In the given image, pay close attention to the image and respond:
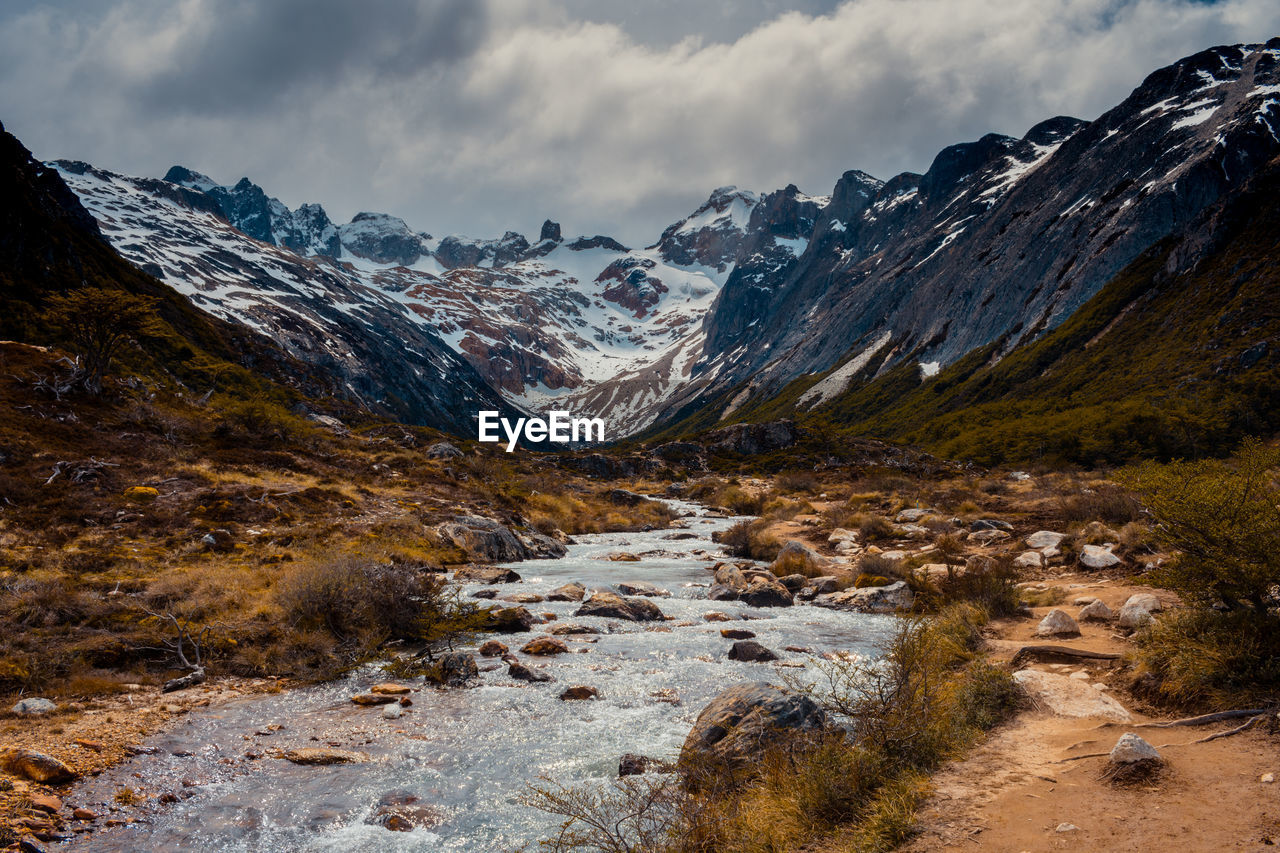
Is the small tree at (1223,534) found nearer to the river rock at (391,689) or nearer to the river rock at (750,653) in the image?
the river rock at (750,653)

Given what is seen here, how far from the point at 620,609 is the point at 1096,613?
12198 mm

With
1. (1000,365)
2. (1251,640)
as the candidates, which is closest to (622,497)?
(1251,640)

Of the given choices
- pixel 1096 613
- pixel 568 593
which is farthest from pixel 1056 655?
pixel 568 593

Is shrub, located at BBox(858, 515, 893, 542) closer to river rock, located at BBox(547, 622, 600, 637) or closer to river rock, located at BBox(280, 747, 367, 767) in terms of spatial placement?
river rock, located at BBox(547, 622, 600, 637)

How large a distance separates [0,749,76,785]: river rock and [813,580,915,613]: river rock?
59.2 feet

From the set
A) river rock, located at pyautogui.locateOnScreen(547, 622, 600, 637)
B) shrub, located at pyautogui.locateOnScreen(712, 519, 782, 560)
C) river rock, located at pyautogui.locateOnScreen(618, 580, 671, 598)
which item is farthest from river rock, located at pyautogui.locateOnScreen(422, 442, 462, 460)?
river rock, located at pyautogui.locateOnScreen(547, 622, 600, 637)

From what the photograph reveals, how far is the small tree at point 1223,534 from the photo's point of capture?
7438 mm

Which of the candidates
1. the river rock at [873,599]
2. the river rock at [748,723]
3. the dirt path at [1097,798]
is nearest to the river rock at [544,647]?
the river rock at [748,723]

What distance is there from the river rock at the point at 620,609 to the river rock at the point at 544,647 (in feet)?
10.9

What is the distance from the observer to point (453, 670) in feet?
43.0

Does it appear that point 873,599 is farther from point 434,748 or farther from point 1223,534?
point 434,748

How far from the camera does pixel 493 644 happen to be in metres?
15.0

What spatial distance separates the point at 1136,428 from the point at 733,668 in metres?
61.7

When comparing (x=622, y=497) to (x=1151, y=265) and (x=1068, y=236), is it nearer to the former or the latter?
(x=1151, y=265)
